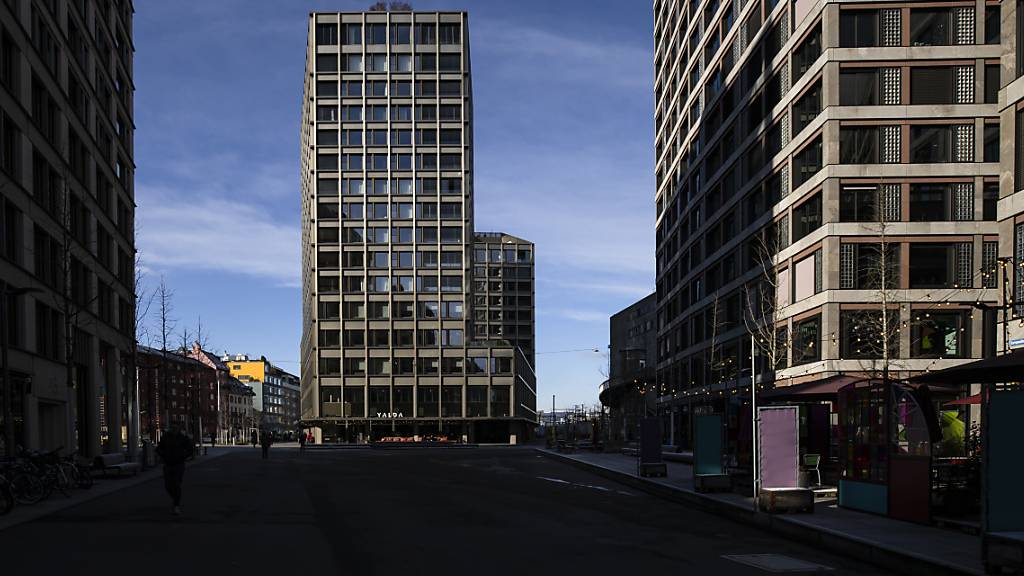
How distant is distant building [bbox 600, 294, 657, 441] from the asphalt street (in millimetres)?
60719

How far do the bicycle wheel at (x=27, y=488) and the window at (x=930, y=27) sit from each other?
41.1 meters

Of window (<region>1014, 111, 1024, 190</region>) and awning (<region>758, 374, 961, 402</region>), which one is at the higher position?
window (<region>1014, 111, 1024, 190</region>)

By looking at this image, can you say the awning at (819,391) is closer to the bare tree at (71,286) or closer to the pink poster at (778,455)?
Result: the pink poster at (778,455)

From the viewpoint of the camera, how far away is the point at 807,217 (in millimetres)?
45969

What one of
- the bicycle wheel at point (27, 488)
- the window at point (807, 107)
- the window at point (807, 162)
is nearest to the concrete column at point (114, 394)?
the bicycle wheel at point (27, 488)

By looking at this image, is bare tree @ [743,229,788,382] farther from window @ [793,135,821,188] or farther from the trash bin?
the trash bin

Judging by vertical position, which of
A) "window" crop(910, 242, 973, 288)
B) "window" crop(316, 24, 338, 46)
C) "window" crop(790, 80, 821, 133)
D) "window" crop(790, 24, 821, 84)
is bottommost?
"window" crop(910, 242, 973, 288)

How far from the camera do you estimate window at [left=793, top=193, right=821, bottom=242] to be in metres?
44.8

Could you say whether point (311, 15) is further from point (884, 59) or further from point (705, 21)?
point (884, 59)

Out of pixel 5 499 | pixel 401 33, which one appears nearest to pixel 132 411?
pixel 5 499

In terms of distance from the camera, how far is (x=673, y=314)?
79312 mm

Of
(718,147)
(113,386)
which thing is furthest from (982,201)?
(113,386)

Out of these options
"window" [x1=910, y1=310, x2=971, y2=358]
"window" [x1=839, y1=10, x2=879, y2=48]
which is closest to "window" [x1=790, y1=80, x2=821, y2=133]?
"window" [x1=839, y1=10, x2=879, y2=48]

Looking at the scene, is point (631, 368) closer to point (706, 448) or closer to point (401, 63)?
point (401, 63)
